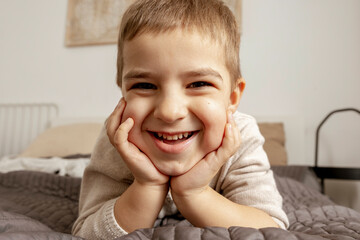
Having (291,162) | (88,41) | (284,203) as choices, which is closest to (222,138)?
(284,203)

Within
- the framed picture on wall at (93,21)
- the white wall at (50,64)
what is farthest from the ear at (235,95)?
the framed picture on wall at (93,21)

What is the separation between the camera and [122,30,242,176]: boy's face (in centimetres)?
55

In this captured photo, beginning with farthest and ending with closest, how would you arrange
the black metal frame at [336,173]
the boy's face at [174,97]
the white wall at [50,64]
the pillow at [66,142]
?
the white wall at [50,64] → the pillow at [66,142] → the black metal frame at [336,173] → the boy's face at [174,97]

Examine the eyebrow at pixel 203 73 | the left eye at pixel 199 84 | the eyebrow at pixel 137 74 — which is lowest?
the left eye at pixel 199 84

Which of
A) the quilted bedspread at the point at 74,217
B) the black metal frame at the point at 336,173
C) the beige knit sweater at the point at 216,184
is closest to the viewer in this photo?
the quilted bedspread at the point at 74,217

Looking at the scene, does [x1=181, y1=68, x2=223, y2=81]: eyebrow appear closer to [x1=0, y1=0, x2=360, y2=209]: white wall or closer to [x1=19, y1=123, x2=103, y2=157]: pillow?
[x1=19, y1=123, x2=103, y2=157]: pillow

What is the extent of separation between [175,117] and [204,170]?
114 millimetres

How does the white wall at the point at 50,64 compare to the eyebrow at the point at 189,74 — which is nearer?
the eyebrow at the point at 189,74

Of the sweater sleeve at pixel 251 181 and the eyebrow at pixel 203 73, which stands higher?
the eyebrow at pixel 203 73

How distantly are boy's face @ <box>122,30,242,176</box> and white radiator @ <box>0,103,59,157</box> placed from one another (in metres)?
2.49

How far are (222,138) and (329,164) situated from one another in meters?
1.91

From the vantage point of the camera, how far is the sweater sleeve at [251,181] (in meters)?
0.68

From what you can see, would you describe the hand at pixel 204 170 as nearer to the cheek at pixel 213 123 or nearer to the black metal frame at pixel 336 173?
the cheek at pixel 213 123

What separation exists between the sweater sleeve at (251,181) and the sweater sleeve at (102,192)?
23cm
